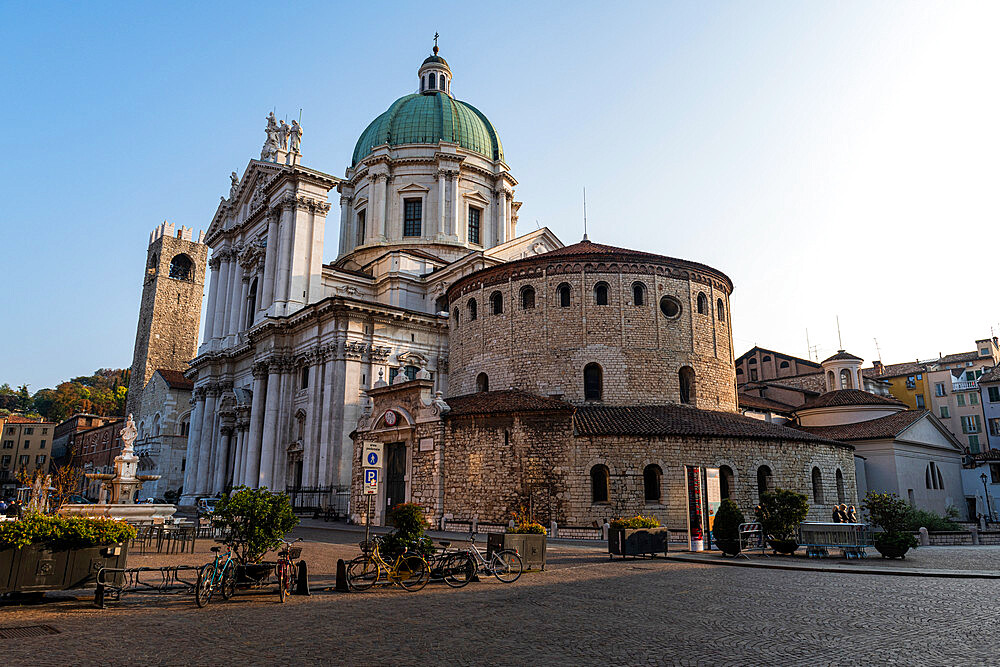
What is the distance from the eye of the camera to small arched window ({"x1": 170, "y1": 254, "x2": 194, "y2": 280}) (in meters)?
83.8

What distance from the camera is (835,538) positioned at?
62.5ft

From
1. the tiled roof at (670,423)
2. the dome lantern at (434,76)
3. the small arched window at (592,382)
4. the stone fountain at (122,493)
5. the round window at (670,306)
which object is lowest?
the stone fountain at (122,493)

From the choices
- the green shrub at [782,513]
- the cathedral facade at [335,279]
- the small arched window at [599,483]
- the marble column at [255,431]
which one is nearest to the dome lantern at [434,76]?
the cathedral facade at [335,279]

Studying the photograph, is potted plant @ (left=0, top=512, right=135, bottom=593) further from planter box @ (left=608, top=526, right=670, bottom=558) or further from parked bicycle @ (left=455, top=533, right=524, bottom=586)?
planter box @ (left=608, top=526, right=670, bottom=558)

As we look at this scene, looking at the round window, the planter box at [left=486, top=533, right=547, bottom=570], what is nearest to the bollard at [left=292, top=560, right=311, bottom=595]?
the planter box at [left=486, top=533, right=547, bottom=570]

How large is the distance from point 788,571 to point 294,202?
36.7m

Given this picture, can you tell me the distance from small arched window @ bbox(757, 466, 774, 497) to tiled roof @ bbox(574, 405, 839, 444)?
48.8 inches

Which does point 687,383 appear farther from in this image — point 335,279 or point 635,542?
point 335,279

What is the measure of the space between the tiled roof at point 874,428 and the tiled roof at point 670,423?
32.0ft

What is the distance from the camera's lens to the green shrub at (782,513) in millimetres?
18469

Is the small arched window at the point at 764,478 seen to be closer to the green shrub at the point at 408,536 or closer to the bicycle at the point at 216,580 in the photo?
the green shrub at the point at 408,536

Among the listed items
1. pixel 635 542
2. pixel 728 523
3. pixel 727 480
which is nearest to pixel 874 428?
pixel 727 480

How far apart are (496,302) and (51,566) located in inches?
943

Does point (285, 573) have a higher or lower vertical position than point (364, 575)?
higher
